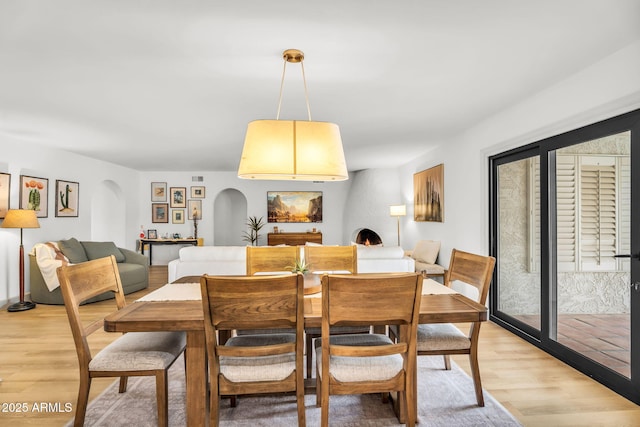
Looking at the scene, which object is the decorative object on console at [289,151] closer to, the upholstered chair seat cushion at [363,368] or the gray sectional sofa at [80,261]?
the upholstered chair seat cushion at [363,368]

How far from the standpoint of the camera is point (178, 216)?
355 inches

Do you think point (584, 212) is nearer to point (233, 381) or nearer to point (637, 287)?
point (637, 287)

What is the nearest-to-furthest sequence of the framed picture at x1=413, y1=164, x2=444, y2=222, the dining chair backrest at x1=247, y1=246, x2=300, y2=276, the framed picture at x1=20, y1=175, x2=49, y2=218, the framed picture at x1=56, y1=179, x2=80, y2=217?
the dining chair backrest at x1=247, y1=246, x2=300, y2=276
the framed picture at x1=20, y1=175, x2=49, y2=218
the framed picture at x1=413, y1=164, x2=444, y2=222
the framed picture at x1=56, y1=179, x2=80, y2=217

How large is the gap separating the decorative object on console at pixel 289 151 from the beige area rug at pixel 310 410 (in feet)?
4.60

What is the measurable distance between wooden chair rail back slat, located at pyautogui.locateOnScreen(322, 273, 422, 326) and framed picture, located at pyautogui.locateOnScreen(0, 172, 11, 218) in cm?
525

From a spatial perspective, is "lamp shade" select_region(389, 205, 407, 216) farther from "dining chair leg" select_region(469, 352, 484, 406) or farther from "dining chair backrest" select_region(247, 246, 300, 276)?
"dining chair leg" select_region(469, 352, 484, 406)

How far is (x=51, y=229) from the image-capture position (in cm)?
582

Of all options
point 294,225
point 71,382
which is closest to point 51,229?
point 71,382

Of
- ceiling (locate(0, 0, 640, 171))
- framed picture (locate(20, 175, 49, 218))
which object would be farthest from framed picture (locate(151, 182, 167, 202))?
ceiling (locate(0, 0, 640, 171))

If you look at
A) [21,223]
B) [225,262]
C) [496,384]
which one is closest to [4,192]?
[21,223]

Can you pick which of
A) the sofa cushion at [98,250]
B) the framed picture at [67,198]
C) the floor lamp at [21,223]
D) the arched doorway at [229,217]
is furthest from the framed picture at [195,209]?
the floor lamp at [21,223]

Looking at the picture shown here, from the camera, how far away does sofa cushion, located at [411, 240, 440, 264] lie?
566cm

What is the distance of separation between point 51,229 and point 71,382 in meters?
4.13

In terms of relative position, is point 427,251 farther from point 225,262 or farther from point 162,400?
point 162,400
